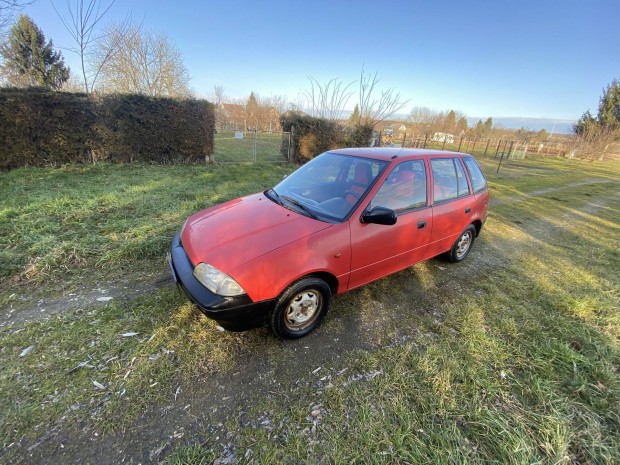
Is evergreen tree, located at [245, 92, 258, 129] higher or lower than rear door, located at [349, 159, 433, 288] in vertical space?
higher

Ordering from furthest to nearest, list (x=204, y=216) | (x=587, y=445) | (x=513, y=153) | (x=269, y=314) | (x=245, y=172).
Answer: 1. (x=513, y=153)
2. (x=245, y=172)
3. (x=204, y=216)
4. (x=269, y=314)
5. (x=587, y=445)

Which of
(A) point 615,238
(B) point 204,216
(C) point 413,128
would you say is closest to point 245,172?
(B) point 204,216

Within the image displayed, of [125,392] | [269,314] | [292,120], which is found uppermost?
[292,120]

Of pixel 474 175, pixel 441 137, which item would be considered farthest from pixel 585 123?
pixel 474 175

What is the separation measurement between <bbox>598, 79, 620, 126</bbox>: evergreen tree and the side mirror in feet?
140

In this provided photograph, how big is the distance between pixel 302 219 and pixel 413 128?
3626 centimetres

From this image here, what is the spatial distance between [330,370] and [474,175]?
11.6 feet

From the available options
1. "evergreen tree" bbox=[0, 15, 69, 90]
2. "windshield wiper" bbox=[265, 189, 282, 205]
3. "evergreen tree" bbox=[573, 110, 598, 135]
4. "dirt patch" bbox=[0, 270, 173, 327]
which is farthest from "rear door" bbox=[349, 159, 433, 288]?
"evergreen tree" bbox=[573, 110, 598, 135]

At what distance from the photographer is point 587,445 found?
1.81 m

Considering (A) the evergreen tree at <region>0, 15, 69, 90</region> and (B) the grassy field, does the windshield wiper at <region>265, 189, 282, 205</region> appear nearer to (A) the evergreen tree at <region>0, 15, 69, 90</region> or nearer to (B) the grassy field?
(B) the grassy field

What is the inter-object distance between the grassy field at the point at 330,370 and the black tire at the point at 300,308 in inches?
6.0

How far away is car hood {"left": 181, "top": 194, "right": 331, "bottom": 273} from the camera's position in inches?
88.3

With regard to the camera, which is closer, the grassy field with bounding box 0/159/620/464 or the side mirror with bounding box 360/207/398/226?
the grassy field with bounding box 0/159/620/464

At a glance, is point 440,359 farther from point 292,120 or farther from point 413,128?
point 413,128
